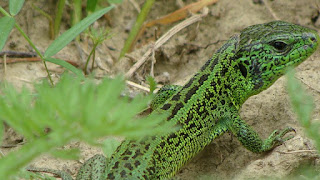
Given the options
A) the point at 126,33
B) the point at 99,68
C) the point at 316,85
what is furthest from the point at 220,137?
the point at 126,33

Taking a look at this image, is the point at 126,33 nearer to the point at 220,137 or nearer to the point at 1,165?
the point at 220,137

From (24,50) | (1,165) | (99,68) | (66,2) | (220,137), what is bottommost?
(1,165)

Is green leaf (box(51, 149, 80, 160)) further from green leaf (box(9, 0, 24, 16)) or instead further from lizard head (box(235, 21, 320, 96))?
lizard head (box(235, 21, 320, 96))

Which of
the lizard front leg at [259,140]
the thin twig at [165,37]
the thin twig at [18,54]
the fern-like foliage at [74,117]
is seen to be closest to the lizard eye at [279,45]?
the lizard front leg at [259,140]

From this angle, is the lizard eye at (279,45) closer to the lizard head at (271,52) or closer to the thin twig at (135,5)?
the lizard head at (271,52)

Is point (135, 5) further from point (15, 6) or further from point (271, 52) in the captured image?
point (271, 52)
